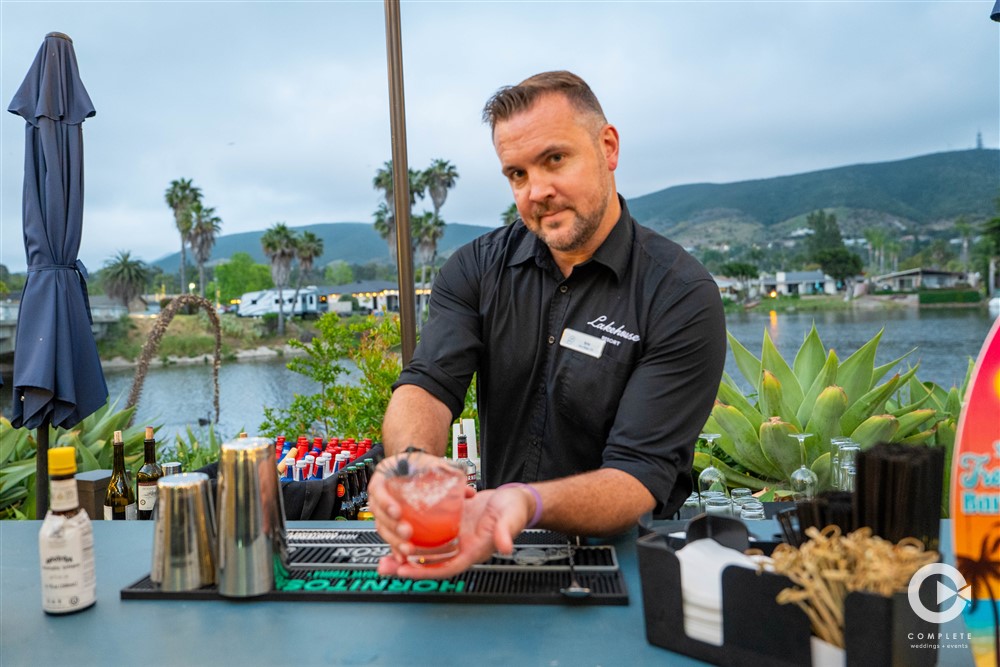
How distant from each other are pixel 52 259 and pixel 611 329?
2342 millimetres

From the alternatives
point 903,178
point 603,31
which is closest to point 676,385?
point 603,31

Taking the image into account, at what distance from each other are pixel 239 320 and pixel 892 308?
9677 millimetres

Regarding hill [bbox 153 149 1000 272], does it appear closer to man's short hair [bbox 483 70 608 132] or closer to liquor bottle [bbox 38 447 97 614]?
man's short hair [bbox 483 70 608 132]

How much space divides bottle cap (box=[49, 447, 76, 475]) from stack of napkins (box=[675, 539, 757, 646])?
823 mm

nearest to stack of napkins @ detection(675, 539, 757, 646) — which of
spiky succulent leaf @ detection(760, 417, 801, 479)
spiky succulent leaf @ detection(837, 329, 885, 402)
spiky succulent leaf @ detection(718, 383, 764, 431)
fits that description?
spiky succulent leaf @ detection(760, 417, 801, 479)

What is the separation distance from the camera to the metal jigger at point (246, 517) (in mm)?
1024

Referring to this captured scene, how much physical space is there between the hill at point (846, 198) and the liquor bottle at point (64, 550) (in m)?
6.52

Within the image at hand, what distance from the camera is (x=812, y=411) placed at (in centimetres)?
289

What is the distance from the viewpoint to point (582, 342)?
162cm

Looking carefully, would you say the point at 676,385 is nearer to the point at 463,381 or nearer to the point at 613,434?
the point at 613,434

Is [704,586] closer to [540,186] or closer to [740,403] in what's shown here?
[540,186]

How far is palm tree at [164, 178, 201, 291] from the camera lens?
21.8 meters

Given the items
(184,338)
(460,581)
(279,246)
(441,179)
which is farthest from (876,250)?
(279,246)

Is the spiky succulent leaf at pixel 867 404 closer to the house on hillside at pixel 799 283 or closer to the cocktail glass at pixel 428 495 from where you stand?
the cocktail glass at pixel 428 495
